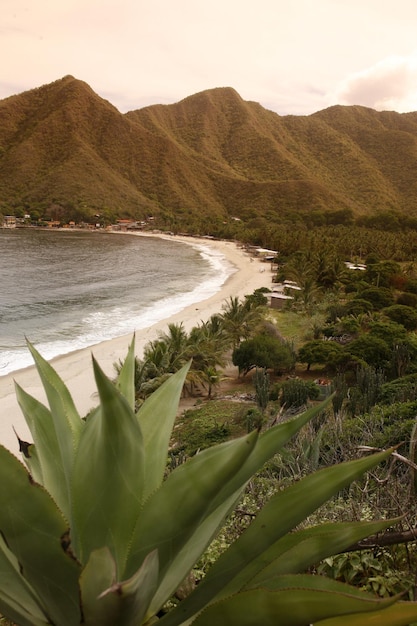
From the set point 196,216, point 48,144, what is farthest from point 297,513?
point 48,144

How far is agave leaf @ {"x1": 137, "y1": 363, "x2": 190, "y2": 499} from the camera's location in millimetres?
1356

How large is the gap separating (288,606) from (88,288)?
38297 mm

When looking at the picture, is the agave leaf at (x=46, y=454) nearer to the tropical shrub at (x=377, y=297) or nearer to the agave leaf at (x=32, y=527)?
the agave leaf at (x=32, y=527)

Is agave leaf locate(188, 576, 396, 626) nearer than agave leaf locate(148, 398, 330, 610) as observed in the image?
Yes

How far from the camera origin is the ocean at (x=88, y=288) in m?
24.4

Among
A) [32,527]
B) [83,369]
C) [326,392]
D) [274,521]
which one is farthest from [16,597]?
[83,369]

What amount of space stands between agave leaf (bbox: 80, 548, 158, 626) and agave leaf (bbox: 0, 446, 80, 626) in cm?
11

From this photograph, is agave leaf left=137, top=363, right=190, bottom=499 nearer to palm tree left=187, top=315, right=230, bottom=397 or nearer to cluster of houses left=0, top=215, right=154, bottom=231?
palm tree left=187, top=315, right=230, bottom=397

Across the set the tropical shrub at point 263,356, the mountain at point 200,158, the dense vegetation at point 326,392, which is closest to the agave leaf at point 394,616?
the dense vegetation at point 326,392

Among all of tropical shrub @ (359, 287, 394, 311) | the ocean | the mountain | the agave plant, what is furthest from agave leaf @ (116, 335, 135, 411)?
the mountain

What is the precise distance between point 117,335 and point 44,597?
23.1 meters

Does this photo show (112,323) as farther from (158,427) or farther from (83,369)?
(158,427)

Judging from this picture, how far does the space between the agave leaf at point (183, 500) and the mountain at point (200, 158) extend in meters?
101

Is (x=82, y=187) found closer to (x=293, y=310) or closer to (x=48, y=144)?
(x=48, y=144)
